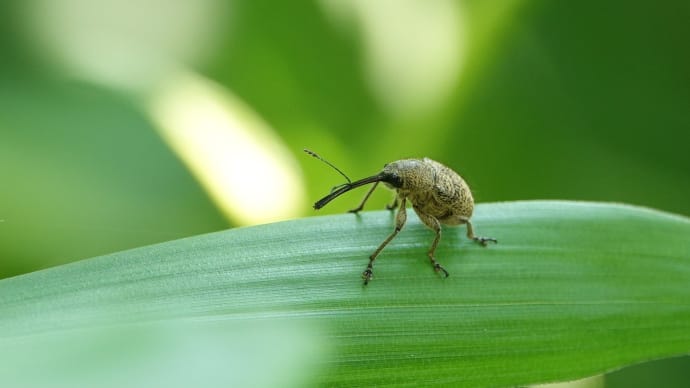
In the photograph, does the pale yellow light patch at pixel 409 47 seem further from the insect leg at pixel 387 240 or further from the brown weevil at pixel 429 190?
the insect leg at pixel 387 240

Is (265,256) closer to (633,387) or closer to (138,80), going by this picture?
(138,80)

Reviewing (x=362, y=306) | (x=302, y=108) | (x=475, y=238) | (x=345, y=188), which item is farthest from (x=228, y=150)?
(x=362, y=306)

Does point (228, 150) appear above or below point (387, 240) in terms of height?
above

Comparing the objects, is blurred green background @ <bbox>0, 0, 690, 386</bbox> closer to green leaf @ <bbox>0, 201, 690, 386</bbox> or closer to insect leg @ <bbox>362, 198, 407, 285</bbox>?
insect leg @ <bbox>362, 198, 407, 285</bbox>

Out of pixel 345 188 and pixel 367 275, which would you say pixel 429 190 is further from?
pixel 367 275

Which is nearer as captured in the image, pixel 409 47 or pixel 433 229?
pixel 433 229

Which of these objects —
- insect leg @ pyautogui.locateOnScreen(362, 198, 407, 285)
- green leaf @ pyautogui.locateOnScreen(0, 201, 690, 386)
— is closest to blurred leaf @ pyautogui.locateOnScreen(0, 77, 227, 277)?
insect leg @ pyautogui.locateOnScreen(362, 198, 407, 285)
